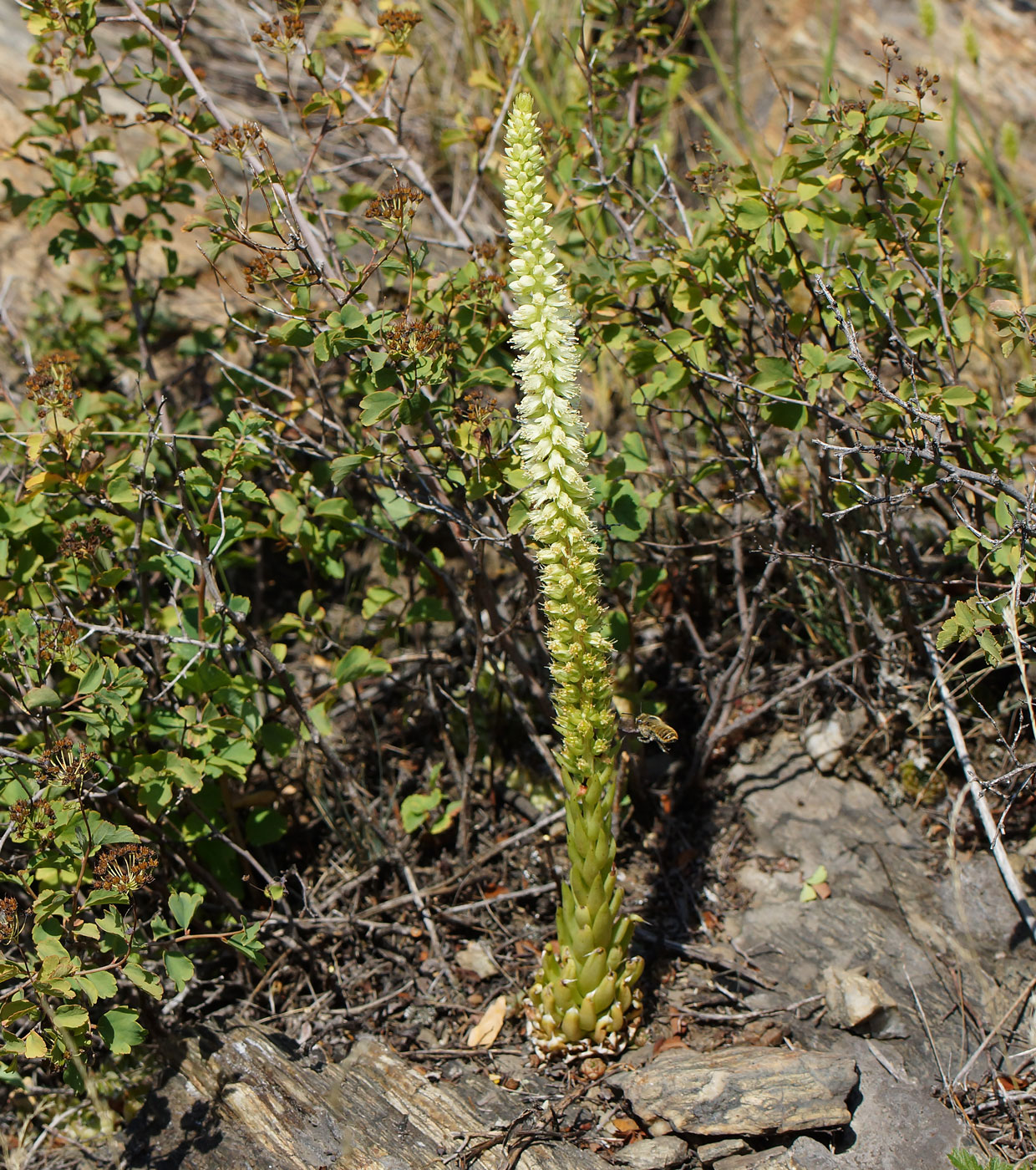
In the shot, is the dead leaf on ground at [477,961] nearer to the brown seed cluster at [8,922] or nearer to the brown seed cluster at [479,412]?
the brown seed cluster at [8,922]

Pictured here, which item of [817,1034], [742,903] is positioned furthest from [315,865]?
[817,1034]

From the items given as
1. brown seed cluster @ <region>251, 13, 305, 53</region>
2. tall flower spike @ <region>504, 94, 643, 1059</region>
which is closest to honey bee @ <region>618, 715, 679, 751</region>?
tall flower spike @ <region>504, 94, 643, 1059</region>

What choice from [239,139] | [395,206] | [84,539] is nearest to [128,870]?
[84,539]

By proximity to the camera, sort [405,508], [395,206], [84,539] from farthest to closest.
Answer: [405,508] < [84,539] < [395,206]

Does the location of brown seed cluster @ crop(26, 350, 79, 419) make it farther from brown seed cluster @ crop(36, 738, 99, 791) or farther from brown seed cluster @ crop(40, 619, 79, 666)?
brown seed cluster @ crop(36, 738, 99, 791)

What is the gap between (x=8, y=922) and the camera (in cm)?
218

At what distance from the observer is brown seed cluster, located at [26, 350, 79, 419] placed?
2623 mm

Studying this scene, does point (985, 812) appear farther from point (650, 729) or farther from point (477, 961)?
point (477, 961)

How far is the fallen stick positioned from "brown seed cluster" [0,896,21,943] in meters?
2.45

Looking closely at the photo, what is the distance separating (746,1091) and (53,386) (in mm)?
2693

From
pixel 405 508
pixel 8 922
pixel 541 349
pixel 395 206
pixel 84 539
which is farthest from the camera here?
pixel 405 508

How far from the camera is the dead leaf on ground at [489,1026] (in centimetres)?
278

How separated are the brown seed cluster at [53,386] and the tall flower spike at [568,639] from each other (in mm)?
1325

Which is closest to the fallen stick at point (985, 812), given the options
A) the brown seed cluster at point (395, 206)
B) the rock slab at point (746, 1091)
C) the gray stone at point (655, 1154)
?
the rock slab at point (746, 1091)
